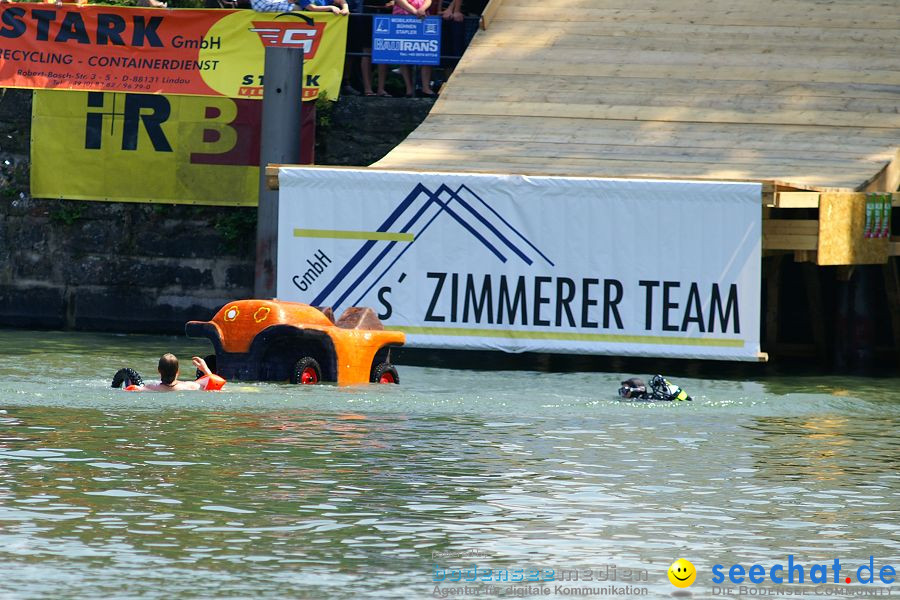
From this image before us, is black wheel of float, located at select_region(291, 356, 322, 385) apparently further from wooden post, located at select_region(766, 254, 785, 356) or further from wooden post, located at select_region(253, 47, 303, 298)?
wooden post, located at select_region(766, 254, 785, 356)

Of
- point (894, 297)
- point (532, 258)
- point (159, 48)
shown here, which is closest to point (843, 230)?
point (894, 297)

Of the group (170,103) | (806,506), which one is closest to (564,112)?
(170,103)

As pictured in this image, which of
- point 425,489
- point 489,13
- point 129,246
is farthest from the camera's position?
point 489,13

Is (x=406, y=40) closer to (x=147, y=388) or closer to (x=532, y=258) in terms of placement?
(x=532, y=258)

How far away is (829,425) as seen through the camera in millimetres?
16094

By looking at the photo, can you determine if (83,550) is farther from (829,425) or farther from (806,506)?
(829,425)

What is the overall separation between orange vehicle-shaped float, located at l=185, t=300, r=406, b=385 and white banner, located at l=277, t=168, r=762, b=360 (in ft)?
8.39

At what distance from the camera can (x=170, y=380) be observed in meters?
16.6

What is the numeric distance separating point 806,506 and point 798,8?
1349 cm

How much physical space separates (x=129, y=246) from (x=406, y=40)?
481 cm

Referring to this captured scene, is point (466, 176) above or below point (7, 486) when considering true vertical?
above

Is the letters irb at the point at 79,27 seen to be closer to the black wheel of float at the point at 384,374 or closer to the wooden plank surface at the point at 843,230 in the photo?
the black wheel of float at the point at 384,374

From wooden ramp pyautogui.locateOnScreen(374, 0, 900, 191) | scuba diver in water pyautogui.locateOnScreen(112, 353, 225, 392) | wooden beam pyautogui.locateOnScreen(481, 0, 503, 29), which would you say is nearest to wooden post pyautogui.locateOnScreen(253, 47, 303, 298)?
wooden ramp pyautogui.locateOnScreen(374, 0, 900, 191)

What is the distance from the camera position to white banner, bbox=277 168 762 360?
786 inches
